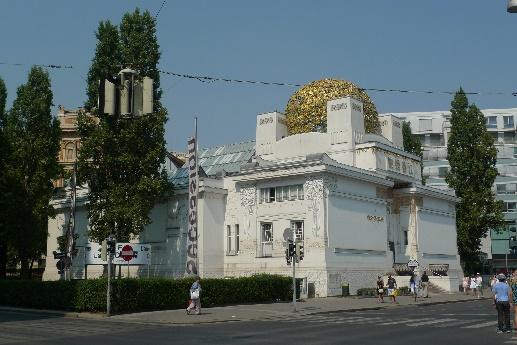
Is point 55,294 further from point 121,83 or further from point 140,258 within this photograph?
point 121,83

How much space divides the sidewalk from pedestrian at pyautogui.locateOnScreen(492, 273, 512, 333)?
33.9ft

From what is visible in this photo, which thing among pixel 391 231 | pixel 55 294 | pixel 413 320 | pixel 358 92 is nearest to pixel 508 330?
pixel 413 320

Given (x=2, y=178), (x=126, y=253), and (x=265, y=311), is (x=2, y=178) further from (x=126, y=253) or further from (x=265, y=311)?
(x=265, y=311)

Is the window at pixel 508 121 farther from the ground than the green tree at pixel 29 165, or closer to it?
farther from the ground

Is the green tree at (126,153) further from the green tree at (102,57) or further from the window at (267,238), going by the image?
the window at (267,238)

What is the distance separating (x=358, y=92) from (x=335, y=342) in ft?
112

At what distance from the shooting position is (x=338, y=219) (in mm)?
39719

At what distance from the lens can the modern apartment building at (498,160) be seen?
317ft

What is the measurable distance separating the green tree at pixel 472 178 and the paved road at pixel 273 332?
99.4ft

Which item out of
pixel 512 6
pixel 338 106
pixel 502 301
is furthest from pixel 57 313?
pixel 338 106

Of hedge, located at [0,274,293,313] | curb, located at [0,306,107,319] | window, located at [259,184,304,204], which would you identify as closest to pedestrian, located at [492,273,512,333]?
curb, located at [0,306,107,319]

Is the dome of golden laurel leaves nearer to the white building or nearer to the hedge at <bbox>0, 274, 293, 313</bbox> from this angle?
the white building

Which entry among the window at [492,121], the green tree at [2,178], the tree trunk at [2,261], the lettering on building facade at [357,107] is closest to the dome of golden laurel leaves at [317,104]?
the lettering on building facade at [357,107]

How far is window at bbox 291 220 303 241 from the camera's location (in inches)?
1571
